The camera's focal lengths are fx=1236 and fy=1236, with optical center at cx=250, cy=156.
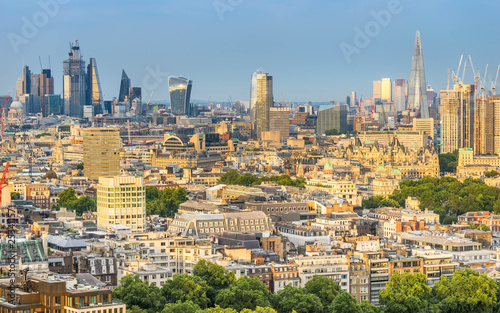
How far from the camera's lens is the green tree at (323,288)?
6719 centimetres

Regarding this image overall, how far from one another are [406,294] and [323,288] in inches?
178

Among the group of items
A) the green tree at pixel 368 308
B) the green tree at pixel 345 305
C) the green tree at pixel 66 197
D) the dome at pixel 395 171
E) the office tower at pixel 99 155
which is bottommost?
the green tree at pixel 368 308

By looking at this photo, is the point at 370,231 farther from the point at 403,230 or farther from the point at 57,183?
the point at 57,183

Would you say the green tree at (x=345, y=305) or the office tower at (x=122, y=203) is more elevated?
the office tower at (x=122, y=203)

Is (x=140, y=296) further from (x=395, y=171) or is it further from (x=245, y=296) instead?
(x=395, y=171)

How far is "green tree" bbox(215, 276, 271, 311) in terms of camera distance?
63.8 m

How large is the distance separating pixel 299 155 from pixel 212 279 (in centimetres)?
12040

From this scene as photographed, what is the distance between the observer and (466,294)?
67.4 meters

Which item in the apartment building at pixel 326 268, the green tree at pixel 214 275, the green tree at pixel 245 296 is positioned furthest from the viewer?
the apartment building at pixel 326 268

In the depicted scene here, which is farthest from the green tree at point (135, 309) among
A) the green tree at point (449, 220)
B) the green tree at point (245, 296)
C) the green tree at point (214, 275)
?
the green tree at point (449, 220)

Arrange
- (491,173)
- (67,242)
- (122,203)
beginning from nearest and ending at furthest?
A: (67,242) → (122,203) → (491,173)

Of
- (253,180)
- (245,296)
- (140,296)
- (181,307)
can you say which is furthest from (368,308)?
(253,180)

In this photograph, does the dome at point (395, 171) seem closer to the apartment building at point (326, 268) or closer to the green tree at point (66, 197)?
the green tree at point (66, 197)

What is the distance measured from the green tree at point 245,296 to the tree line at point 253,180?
72156mm
